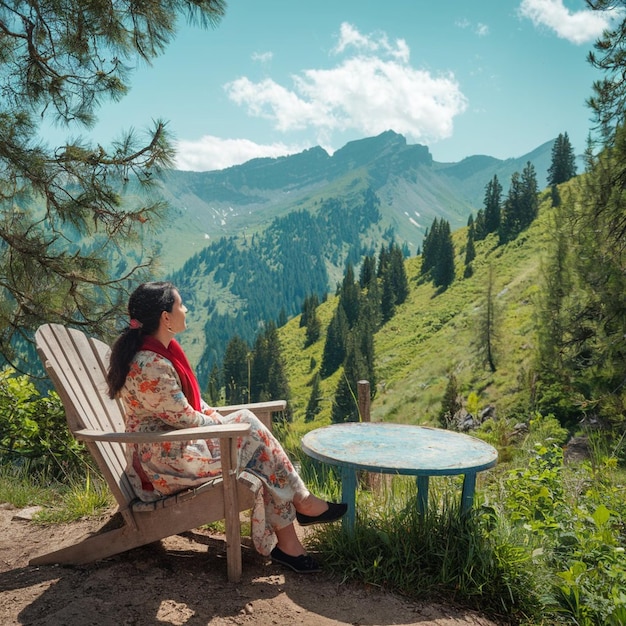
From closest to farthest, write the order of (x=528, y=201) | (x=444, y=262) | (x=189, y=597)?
(x=189, y=597)
(x=528, y=201)
(x=444, y=262)

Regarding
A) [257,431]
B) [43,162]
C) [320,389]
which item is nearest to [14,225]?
[43,162]

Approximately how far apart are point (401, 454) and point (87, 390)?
1871mm

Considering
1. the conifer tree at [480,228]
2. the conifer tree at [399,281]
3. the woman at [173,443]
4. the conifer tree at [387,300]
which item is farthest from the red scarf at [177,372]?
the conifer tree at [480,228]

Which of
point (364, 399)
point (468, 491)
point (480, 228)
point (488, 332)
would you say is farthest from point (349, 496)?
point (480, 228)

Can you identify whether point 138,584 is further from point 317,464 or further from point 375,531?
point 317,464

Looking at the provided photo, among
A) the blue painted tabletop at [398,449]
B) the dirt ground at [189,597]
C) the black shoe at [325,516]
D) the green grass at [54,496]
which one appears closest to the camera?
the dirt ground at [189,597]

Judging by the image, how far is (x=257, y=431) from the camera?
3.07 metres

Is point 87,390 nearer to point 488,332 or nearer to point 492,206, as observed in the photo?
point 488,332

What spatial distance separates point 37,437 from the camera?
5.23 m

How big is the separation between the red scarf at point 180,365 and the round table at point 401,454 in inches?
28.9

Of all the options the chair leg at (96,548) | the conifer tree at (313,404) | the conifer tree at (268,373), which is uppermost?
the chair leg at (96,548)

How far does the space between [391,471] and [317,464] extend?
7.57 feet

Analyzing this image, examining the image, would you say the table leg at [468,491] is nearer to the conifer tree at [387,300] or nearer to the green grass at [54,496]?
the green grass at [54,496]

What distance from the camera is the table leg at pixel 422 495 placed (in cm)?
327
